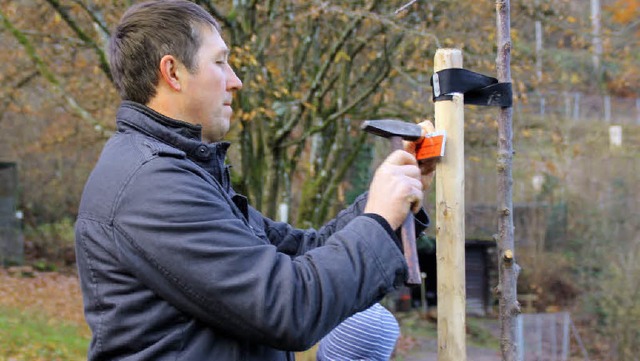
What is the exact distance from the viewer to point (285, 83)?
9883mm

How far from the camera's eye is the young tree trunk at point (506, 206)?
7.86ft

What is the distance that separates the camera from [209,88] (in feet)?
6.09

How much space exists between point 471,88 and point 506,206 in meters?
0.42

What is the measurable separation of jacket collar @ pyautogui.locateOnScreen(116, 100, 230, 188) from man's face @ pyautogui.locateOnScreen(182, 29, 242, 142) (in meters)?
0.04

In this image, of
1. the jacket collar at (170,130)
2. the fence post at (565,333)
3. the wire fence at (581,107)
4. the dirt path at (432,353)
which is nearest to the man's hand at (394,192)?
the jacket collar at (170,130)

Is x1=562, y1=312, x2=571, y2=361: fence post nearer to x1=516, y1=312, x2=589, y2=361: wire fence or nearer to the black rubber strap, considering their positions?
x1=516, y1=312, x2=589, y2=361: wire fence

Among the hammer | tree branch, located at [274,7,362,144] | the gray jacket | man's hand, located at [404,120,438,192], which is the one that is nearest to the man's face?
the gray jacket

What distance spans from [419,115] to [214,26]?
8.66 metres

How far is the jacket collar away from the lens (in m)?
1.78

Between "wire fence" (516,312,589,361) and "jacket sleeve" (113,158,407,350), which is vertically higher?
"jacket sleeve" (113,158,407,350)

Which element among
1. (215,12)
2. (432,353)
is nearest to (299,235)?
(215,12)

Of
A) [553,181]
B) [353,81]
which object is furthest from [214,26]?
[553,181]

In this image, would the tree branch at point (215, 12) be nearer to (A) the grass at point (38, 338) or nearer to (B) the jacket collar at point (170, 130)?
(A) the grass at point (38, 338)

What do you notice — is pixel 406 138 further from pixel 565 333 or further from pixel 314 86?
pixel 565 333
